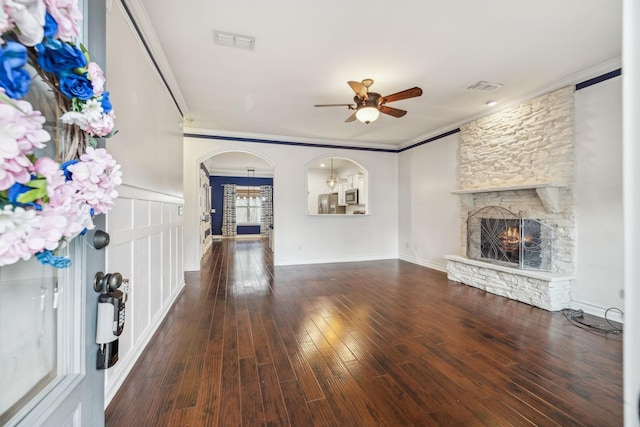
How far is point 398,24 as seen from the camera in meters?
2.42

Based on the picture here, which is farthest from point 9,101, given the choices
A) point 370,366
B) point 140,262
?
point 370,366

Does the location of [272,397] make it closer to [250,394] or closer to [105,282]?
[250,394]

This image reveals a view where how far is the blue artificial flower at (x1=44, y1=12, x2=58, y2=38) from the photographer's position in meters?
0.63

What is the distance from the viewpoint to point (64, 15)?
2.22 feet

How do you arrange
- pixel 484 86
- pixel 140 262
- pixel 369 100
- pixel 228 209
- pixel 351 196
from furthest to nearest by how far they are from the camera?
pixel 228 209
pixel 351 196
pixel 484 86
pixel 369 100
pixel 140 262

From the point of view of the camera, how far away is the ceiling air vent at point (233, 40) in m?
2.58

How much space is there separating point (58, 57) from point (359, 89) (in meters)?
2.73

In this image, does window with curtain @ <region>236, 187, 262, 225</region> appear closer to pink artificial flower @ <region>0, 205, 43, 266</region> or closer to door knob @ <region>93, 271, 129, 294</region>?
door knob @ <region>93, 271, 129, 294</region>

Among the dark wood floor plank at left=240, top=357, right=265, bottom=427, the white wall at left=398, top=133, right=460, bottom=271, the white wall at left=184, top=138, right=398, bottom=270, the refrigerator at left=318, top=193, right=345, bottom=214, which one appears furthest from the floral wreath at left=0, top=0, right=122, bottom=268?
the refrigerator at left=318, top=193, right=345, bottom=214

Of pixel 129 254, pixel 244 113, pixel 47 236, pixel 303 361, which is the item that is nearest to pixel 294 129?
pixel 244 113

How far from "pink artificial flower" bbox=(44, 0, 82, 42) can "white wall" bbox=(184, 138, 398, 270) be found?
5.21 meters

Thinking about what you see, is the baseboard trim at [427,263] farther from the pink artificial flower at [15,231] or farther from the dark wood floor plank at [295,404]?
the pink artificial flower at [15,231]

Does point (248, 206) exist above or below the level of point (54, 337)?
above

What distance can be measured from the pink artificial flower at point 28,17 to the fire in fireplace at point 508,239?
189 inches
